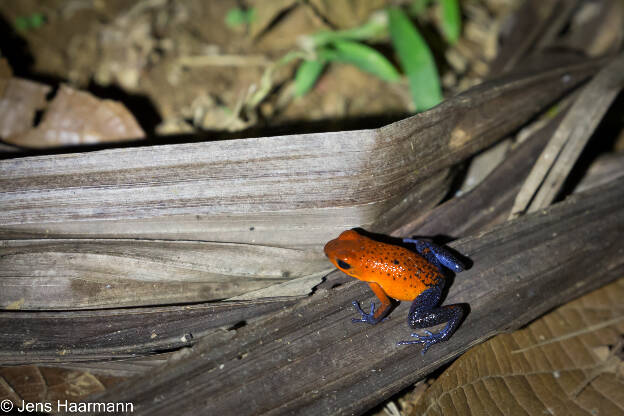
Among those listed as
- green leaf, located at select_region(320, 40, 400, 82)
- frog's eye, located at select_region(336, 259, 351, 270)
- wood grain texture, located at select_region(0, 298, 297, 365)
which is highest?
green leaf, located at select_region(320, 40, 400, 82)

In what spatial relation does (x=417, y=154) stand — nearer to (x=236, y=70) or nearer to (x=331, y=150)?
(x=331, y=150)

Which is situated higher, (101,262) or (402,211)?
(402,211)

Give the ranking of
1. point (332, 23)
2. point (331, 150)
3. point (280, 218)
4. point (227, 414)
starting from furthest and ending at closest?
point (332, 23)
point (280, 218)
point (331, 150)
point (227, 414)

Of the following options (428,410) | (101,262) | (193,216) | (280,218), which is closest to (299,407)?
(428,410)

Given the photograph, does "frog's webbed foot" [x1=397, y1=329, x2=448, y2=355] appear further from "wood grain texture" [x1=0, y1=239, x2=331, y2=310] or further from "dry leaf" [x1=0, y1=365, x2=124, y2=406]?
"dry leaf" [x1=0, y1=365, x2=124, y2=406]

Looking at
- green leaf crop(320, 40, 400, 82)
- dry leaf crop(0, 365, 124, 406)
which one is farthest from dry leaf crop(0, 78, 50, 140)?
green leaf crop(320, 40, 400, 82)

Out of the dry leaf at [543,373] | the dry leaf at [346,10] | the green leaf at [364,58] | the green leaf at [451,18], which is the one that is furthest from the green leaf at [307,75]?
the dry leaf at [543,373]

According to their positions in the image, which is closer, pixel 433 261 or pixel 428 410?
pixel 428 410

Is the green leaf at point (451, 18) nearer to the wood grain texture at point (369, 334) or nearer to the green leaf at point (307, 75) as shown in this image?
the green leaf at point (307, 75)

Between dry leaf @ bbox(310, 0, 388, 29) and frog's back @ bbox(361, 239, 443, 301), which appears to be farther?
dry leaf @ bbox(310, 0, 388, 29)
